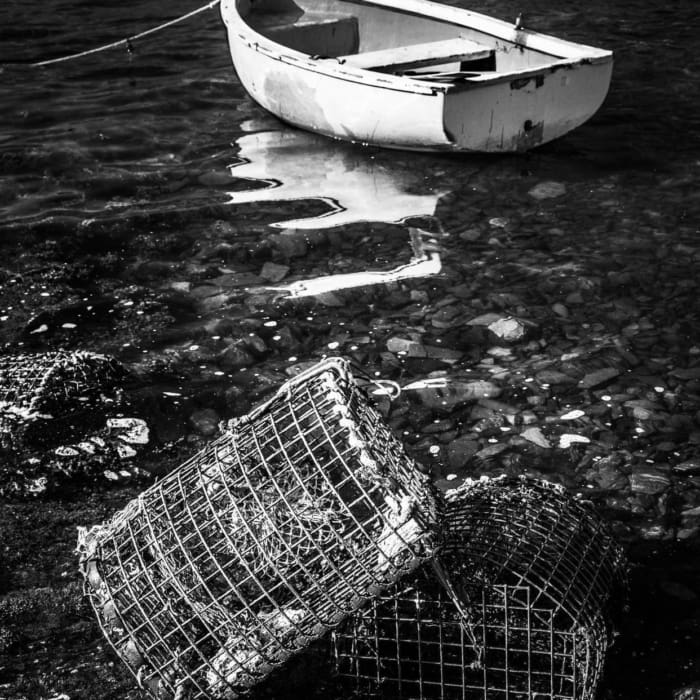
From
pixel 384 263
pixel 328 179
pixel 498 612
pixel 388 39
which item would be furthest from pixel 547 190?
pixel 498 612

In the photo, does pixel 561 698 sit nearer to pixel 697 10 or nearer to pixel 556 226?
pixel 556 226

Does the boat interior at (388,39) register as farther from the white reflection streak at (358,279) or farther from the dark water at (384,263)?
the white reflection streak at (358,279)

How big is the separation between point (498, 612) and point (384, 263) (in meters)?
4.11

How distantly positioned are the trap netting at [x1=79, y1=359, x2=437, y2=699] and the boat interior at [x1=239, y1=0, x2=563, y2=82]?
7000 mm

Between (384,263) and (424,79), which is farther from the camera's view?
(424,79)

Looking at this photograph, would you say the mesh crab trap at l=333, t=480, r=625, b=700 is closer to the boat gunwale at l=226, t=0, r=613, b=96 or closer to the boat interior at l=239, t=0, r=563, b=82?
the boat gunwale at l=226, t=0, r=613, b=96

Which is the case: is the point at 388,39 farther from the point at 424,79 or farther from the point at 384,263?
the point at 384,263

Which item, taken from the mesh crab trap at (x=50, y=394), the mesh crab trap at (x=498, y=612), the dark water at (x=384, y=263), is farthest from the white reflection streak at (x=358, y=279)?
the mesh crab trap at (x=498, y=612)

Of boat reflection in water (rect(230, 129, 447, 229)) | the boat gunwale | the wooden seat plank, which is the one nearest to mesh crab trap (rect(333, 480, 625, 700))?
boat reflection in water (rect(230, 129, 447, 229))

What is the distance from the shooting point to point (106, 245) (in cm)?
770

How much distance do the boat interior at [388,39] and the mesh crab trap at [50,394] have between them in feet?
17.8

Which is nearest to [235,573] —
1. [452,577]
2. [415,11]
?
[452,577]

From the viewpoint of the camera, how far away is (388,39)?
467 inches

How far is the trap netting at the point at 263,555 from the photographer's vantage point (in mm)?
2809
